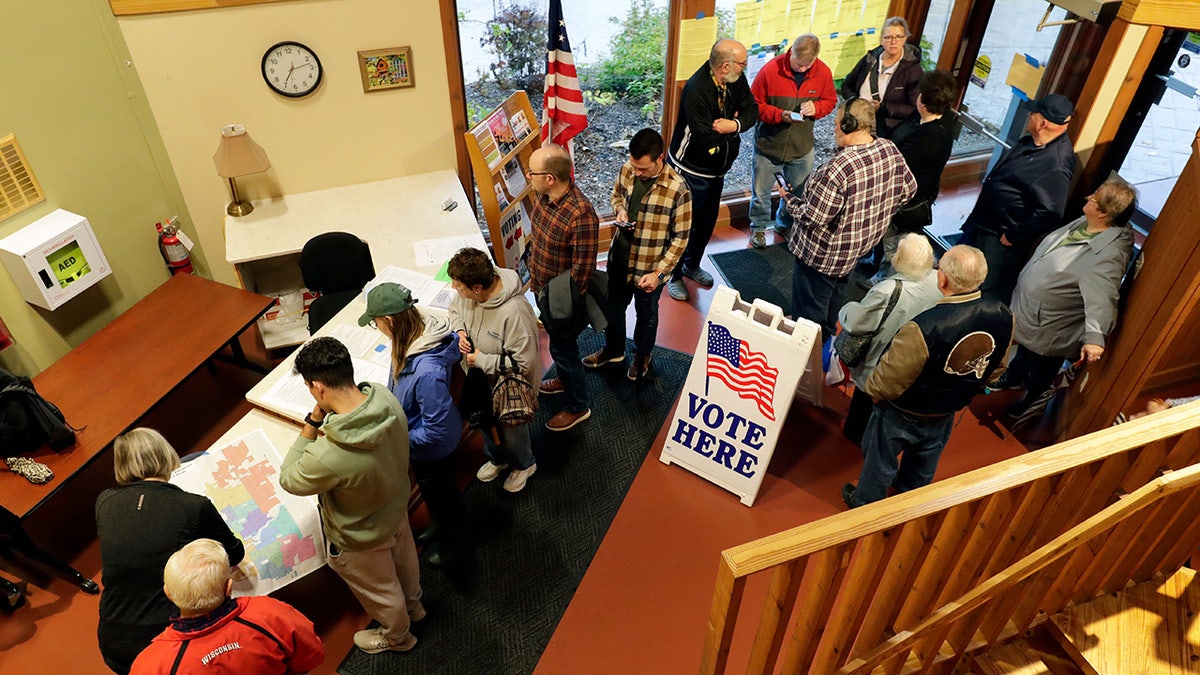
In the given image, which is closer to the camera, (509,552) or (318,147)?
(509,552)

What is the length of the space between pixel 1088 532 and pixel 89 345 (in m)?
4.56

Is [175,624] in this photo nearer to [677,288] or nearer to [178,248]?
[178,248]

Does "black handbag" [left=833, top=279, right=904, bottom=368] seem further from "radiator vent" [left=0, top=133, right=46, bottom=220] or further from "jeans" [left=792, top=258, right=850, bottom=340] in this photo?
"radiator vent" [left=0, top=133, right=46, bottom=220]

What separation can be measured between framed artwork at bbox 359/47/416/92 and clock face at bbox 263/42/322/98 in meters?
0.27

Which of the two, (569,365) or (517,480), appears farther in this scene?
(569,365)

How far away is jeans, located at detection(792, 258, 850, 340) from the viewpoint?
4.52m

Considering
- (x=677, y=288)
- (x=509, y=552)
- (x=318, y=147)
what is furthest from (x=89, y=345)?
(x=677, y=288)

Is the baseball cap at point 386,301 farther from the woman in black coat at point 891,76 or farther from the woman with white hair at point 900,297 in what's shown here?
the woman in black coat at point 891,76

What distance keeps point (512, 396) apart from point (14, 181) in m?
2.69

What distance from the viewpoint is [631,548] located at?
3805 mm

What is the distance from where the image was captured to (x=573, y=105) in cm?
516

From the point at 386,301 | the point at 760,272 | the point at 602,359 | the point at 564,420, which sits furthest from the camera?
the point at 760,272

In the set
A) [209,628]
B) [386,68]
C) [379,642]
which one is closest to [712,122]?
[386,68]

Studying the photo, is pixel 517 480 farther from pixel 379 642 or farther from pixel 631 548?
pixel 379 642
